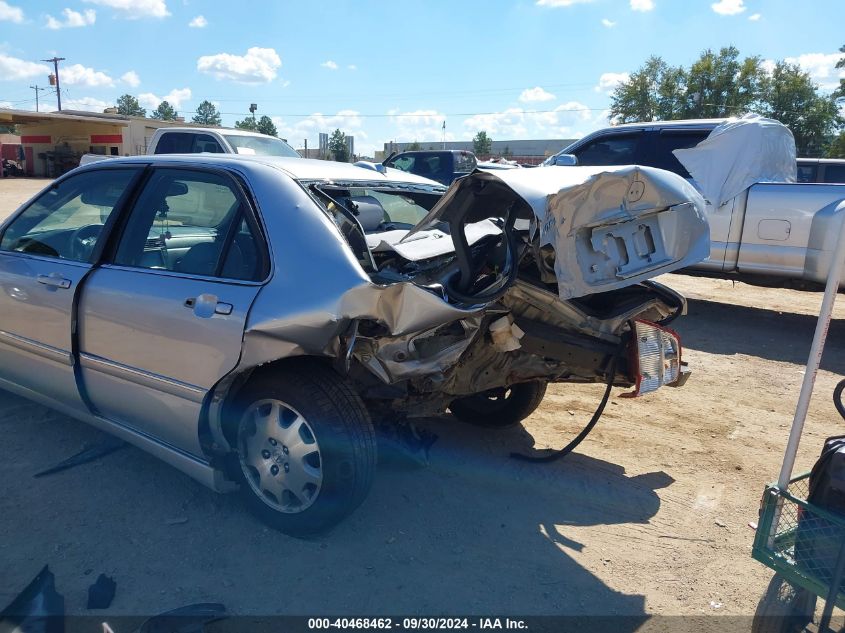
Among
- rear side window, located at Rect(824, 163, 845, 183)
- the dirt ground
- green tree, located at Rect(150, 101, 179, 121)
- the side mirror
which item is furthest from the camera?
green tree, located at Rect(150, 101, 179, 121)

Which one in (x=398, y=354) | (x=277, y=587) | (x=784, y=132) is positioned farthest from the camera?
(x=784, y=132)

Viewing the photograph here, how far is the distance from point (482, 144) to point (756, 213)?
6304 centimetres

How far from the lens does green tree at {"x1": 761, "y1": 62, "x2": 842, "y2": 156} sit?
41.3 m

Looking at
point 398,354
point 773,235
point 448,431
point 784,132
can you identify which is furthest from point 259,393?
point 784,132

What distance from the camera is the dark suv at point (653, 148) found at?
787 cm

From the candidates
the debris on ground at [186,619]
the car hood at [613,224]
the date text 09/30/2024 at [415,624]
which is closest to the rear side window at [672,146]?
the car hood at [613,224]

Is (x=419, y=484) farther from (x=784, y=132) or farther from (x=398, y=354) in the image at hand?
(x=784, y=132)

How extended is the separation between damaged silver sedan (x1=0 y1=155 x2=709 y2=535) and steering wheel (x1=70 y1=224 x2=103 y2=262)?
2cm

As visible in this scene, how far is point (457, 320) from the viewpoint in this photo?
121 inches

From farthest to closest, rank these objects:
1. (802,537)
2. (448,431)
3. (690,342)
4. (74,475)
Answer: (690,342)
(448,431)
(74,475)
(802,537)

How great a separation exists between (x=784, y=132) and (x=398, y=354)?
6.62m

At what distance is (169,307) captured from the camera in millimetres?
3166

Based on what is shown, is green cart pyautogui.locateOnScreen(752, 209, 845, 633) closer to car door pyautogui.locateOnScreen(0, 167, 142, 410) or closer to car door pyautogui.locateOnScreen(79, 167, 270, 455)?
car door pyautogui.locateOnScreen(79, 167, 270, 455)

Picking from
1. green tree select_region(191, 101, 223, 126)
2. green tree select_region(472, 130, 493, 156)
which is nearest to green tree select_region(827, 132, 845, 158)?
green tree select_region(472, 130, 493, 156)
